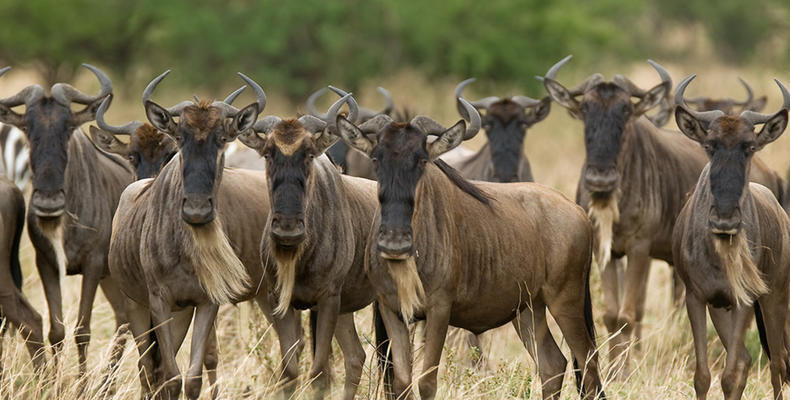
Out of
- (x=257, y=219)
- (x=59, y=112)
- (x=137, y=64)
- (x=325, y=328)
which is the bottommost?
(x=325, y=328)

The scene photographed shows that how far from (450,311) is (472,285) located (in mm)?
229

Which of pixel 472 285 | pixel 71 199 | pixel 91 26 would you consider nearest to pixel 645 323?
pixel 472 285

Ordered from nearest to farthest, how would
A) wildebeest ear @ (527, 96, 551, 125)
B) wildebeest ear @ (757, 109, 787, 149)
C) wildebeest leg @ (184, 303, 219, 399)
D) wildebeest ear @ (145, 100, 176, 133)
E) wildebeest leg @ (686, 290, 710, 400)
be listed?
wildebeest leg @ (184, 303, 219, 399) < wildebeest ear @ (145, 100, 176, 133) < wildebeest leg @ (686, 290, 710, 400) < wildebeest ear @ (757, 109, 787, 149) < wildebeest ear @ (527, 96, 551, 125)

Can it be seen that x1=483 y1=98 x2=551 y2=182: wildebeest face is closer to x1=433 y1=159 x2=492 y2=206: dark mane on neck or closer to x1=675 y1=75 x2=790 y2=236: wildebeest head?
x1=675 y1=75 x2=790 y2=236: wildebeest head

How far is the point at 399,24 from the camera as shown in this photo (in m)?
28.8

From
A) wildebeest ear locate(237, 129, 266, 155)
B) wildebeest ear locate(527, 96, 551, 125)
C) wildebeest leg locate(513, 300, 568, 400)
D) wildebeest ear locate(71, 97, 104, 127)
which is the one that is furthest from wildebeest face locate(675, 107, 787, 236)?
wildebeest ear locate(71, 97, 104, 127)

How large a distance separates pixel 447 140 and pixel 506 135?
4339mm

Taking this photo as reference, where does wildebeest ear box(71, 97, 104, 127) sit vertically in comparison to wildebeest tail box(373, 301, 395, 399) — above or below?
above

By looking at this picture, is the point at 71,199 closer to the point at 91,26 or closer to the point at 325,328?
the point at 325,328

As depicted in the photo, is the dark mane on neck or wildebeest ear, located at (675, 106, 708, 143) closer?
the dark mane on neck

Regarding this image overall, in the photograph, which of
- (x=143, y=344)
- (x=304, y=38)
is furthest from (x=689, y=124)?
(x=304, y=38)

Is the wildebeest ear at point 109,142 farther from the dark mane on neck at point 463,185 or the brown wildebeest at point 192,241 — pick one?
the dark mane on neck at point 463,185

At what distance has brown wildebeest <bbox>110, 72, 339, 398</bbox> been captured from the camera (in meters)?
6.54

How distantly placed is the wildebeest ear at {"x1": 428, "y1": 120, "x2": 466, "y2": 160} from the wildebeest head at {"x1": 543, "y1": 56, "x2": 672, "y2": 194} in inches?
109
